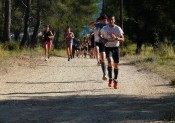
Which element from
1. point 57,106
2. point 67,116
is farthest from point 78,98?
point 67,116

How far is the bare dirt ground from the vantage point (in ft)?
24.6

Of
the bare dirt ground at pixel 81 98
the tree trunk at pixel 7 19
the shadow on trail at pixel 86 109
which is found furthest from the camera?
the tree trunk at pixel 7 19

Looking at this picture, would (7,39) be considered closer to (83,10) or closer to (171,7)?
(171,7)

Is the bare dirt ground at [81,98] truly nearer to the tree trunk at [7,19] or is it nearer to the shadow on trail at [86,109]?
the shadow on trail at [86,109]

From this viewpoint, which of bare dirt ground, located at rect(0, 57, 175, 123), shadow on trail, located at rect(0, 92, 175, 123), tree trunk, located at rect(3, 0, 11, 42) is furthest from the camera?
tree trunk, located at rect(3, 0, 11, 42)

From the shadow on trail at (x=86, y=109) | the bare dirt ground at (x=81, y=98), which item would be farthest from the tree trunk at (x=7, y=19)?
the shadow on trail at (x=86, y=109)

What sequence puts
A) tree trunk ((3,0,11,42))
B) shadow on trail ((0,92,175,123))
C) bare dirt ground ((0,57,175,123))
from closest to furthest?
1. shadow on trail ((0,92,175,123))
2. bare dirt ground ((0,57,175,123))
3. tree trunk ((3,0,11,42))

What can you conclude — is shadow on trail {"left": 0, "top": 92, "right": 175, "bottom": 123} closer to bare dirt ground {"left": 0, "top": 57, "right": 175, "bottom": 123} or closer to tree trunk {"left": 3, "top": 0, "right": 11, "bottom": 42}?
bare dirt ground {"left": 0, "top": 57, "right": 175, "bottom": 123}

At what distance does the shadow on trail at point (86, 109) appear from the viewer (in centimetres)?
735

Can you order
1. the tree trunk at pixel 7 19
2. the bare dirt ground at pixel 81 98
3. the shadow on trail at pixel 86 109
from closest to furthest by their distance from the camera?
1. the shadow on trail at pixel 86 109
2. the bare dirt ground at pixel 81 98
3. the tree trunk at pixel 7 19

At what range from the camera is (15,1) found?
4709 centimetres

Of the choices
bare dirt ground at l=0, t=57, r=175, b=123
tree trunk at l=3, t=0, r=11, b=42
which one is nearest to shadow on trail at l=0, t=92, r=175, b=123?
bare dirt ground at l=0, t=57, r=175, b=123

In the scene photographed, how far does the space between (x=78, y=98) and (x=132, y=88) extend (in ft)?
7.33

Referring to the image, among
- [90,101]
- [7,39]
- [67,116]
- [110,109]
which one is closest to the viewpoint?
[67,116]
